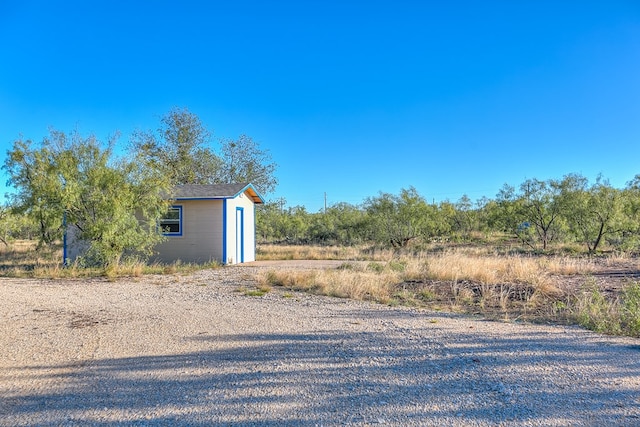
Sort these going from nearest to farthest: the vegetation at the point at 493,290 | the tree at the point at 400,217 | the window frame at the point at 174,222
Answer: the vegetation at the point at 493,290, the window frame at the point at 174,222, the tree at the point at 400,217

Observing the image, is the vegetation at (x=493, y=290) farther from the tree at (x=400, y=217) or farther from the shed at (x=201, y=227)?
the tree at (x=400, y=217)

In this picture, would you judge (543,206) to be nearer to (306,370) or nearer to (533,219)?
(533,219)

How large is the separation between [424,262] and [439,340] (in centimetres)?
775

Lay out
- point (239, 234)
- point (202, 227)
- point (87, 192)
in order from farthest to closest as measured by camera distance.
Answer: point (239, 234)
point (202, 227)
point (87, 192)

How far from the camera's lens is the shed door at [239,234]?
16158mm

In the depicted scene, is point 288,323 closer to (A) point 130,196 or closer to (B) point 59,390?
(B) point 59,390

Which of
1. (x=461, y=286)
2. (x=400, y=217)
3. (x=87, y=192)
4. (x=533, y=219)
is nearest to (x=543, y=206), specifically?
(x=533, y=219)

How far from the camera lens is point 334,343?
4.88m

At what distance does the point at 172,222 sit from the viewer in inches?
618

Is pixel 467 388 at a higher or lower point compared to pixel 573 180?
lower

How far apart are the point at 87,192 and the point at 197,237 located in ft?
13.7

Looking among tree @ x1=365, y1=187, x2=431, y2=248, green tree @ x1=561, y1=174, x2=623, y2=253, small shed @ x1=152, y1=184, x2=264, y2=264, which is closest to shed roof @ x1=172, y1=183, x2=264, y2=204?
small shed @ x1=152, y1=184, x2=264, y2=264

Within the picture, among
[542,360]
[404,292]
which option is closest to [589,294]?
[404,292]

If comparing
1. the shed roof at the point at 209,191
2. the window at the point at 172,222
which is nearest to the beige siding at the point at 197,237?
the window at the point at 172,222
